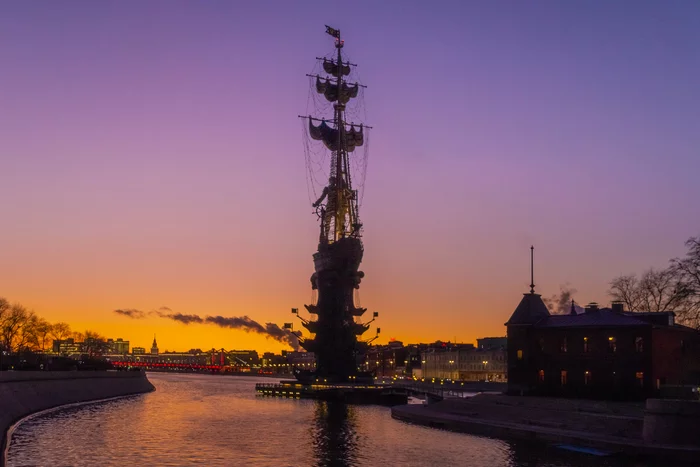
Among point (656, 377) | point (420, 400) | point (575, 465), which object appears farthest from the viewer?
point (420, 400)

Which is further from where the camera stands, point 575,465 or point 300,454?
point 300,454

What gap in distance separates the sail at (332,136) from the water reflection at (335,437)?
2333 inches

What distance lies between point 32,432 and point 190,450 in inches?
536

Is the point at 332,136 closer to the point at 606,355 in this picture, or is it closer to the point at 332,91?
the point at 332,91

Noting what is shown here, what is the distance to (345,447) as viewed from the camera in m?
56.9

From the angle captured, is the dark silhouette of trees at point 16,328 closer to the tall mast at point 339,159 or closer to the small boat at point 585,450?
the tall mast at point 339,159

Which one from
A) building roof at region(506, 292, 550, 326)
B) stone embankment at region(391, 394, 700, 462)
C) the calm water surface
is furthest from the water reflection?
building roof at region(506, 292, 550, 326)

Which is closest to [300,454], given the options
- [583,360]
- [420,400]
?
[583,360]

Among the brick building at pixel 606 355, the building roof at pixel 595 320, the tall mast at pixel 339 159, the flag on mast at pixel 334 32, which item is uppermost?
the flag on mast at pixel 334 32

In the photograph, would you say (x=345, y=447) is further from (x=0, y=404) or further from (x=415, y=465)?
(x=0, y=404)

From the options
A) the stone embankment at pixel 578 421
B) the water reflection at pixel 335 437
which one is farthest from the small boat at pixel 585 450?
the water reflection at pixel 335 437

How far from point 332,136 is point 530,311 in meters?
71.7

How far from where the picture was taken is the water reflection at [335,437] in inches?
1991

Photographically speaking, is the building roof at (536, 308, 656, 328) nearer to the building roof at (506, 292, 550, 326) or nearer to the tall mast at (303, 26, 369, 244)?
the building roof at (506, 292, 550, 326)
